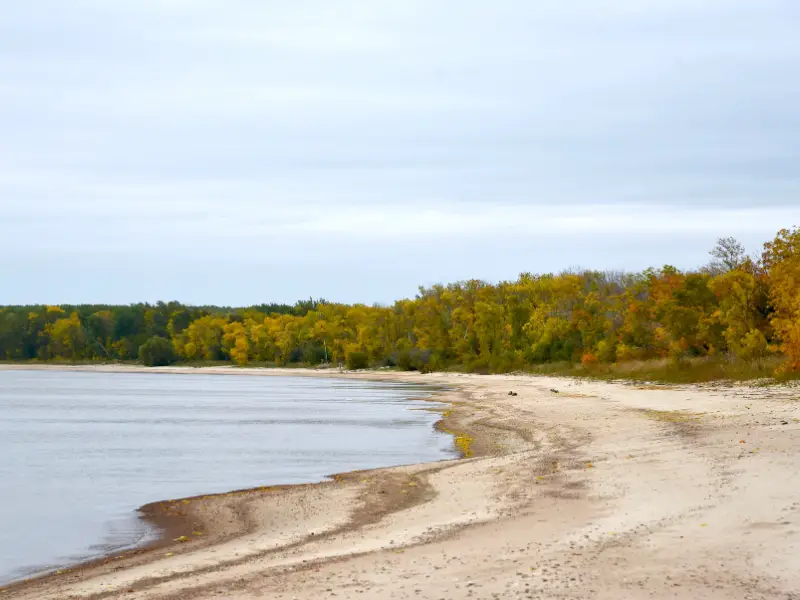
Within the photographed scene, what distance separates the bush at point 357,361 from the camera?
5084 inches

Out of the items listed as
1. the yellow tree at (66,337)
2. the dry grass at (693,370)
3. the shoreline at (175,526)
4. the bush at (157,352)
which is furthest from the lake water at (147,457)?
the yellow tree at (66,337)

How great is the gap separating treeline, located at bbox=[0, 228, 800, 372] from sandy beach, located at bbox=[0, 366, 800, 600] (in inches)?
1071

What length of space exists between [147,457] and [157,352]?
154m

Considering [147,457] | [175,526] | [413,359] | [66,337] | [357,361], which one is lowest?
[147,457]

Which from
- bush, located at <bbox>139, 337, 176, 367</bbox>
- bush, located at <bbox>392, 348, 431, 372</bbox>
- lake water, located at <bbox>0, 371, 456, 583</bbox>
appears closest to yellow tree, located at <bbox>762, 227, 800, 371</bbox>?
lake water, located at <bbox>0, 371, 456, 583</bbox>

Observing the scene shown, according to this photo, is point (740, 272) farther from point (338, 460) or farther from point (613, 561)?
point (613, 561)

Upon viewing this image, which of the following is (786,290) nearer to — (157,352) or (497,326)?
(497,326)

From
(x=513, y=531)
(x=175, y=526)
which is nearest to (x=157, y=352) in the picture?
(x=175, y=526)

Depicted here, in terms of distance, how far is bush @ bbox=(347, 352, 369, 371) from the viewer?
129125mm

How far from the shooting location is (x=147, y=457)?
3075cm

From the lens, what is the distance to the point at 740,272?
187ft

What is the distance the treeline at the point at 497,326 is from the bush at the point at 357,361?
0.18 metres

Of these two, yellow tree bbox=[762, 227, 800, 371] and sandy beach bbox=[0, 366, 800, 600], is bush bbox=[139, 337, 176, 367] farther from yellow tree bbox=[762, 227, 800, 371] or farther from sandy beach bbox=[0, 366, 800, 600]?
sandy beach bbox=[0, 366, 800, 600]

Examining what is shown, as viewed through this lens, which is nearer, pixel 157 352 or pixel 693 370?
pixel 693 370
